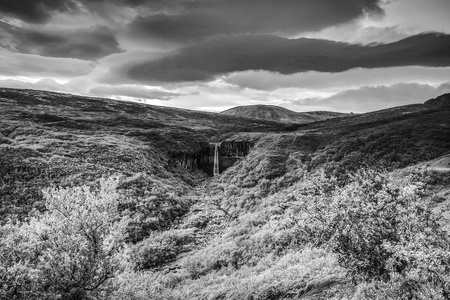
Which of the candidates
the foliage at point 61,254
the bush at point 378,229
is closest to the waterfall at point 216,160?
the foliage at point 61,254

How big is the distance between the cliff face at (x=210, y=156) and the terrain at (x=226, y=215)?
1.32 feet

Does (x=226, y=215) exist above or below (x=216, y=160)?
below

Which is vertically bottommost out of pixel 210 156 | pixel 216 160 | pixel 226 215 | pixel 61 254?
pixel 226 215

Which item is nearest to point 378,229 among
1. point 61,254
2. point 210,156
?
point 61,254

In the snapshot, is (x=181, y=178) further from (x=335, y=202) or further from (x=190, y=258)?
(x=335, y=202)

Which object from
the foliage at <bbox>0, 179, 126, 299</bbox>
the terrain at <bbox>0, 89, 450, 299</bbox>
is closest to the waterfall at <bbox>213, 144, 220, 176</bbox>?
the terrain at <bbox>0, 89, 450, 299</bbox>

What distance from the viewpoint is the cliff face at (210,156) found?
63.4 meters

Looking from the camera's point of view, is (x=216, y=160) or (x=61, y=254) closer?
(x=61, y=254)

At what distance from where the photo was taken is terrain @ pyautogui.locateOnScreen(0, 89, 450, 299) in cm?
1044

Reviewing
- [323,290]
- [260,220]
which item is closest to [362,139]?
[260,220]

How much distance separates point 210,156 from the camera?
71.8m

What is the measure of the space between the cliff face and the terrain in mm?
402

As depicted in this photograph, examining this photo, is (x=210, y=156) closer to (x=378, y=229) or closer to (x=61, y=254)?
(x=61, y=254)

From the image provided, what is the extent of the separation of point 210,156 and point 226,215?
1386 inches
